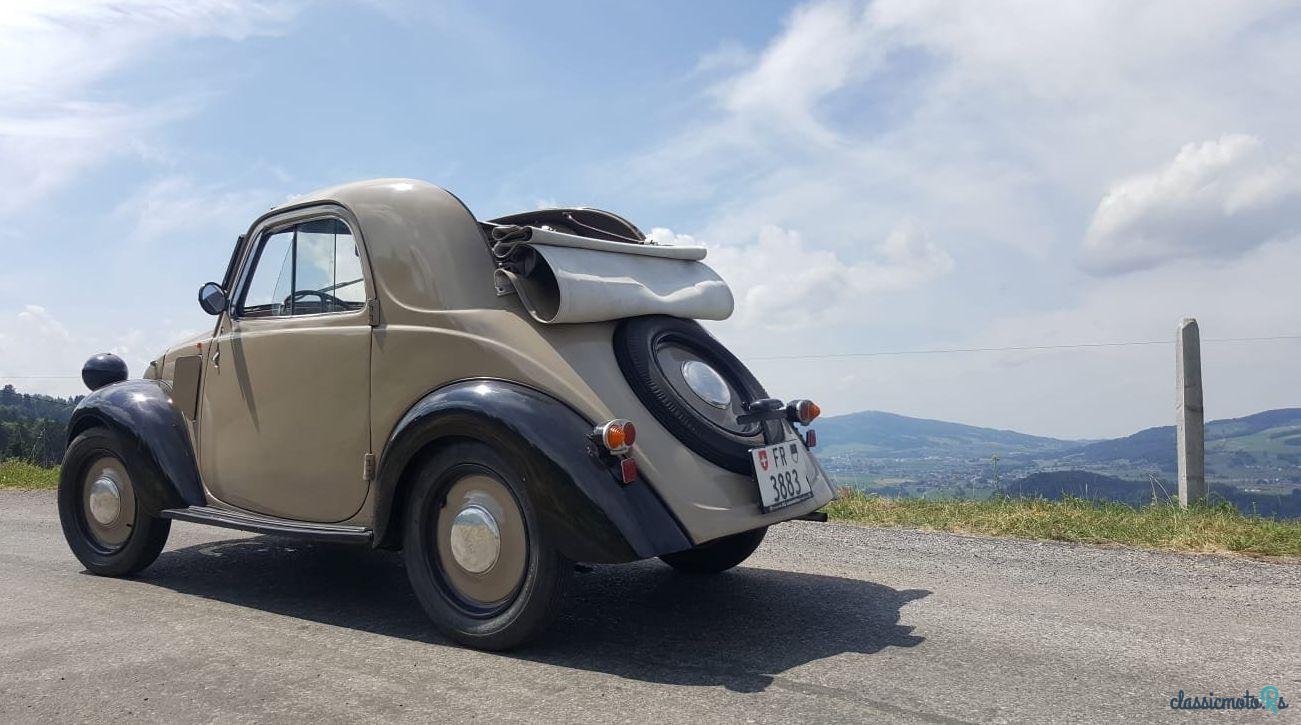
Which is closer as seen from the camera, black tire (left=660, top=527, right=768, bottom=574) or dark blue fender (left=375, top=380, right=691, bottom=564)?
dark blue fender (left=375, top=380, right=691, bottom=564)

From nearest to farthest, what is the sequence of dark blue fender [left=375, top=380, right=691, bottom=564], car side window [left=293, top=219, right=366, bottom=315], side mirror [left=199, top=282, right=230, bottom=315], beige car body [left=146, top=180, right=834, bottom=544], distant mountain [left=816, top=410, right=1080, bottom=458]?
1. dark blue fender [left=375, top=380, right=691, bottom=564]
2. beige car body [left=146, top=180, right=834, bottom=544]
3. car side window [left=293, top=219, right=366, bottom=315]
4. side mirror [left=199, top=282, right=230, bottom=315]
5. distant mountain [left=816, top=410, right=1080, bottom=458]

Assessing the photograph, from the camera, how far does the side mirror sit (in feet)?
17.0

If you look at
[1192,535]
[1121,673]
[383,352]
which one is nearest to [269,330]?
[383,352]

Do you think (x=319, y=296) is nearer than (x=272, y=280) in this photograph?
Yes

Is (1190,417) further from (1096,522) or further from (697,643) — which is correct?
(697,643)

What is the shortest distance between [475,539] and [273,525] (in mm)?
1302

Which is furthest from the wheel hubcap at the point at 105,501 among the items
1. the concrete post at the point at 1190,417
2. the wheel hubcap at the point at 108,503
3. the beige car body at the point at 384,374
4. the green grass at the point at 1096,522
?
the concrete post at the point at 1190,417

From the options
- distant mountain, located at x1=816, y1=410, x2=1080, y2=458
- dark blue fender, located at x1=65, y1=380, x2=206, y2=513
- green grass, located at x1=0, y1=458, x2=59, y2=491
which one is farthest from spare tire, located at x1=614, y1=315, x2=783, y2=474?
distant mountain, located at x1=816, y1=410, x2=1080, y2=458

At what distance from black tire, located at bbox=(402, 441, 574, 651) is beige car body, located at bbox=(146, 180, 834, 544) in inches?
12.7

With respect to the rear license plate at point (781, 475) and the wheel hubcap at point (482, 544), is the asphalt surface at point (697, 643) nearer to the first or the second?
the wheel hubcap at point (482, 544)

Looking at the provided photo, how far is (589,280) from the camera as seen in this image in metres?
4.19

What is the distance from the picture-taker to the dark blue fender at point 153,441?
5.08 metres

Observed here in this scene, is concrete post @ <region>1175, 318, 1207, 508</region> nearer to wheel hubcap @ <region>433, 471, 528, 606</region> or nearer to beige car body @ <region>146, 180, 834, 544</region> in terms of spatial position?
beige car body @ <region>146, 180, 834, 544</region>

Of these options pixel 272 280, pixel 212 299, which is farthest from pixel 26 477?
pixel 272 280
